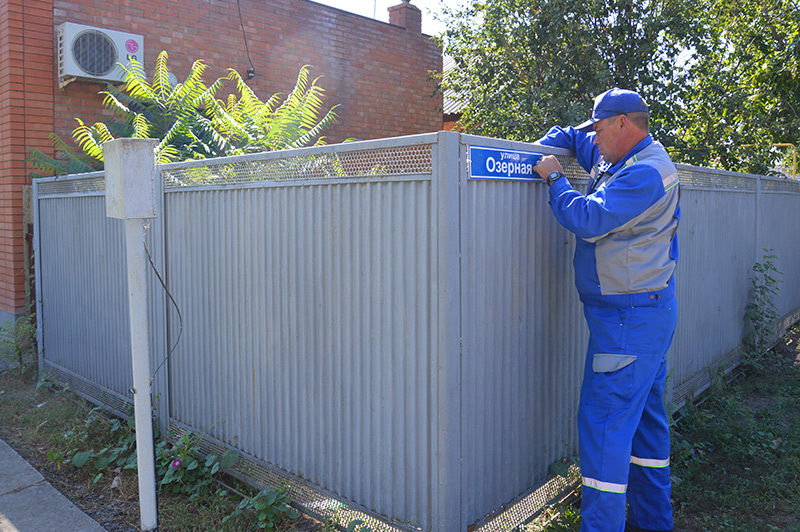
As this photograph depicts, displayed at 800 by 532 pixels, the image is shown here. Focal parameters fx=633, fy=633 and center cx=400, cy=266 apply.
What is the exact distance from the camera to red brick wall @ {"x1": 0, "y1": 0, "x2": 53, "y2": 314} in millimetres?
7473

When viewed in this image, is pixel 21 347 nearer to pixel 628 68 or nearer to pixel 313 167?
pixel 313 167


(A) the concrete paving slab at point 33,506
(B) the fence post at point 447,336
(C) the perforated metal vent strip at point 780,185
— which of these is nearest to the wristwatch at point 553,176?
(B) the fence post at point 447,336

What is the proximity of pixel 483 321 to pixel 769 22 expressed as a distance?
36.4 ft

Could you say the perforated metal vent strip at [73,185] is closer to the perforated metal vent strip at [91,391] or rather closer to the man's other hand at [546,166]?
the perforated metal vent strip at [91,391]

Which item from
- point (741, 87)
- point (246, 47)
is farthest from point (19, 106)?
point (741, 87)

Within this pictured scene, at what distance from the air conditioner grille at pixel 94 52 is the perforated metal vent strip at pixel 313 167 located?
3.72 metres

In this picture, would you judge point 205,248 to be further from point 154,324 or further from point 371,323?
point 371,323

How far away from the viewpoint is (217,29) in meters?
9.54

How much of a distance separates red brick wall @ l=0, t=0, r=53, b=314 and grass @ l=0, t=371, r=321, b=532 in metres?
1.84

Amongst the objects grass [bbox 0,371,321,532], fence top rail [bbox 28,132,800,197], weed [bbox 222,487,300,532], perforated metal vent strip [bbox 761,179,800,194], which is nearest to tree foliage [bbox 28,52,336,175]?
fence top rail [bbox 28,132,800,197]

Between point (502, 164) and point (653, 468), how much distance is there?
201cm

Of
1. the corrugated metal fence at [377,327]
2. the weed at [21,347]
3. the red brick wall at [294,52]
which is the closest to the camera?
the corrugated metal fence at [377,327]

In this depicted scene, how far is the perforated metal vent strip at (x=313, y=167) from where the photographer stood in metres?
3.18

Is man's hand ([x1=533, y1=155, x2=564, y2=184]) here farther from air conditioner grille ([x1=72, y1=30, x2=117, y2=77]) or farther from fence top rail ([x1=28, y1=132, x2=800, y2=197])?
air conditioner grille ([x1=72, y1=30, x2=117, y2=77])
